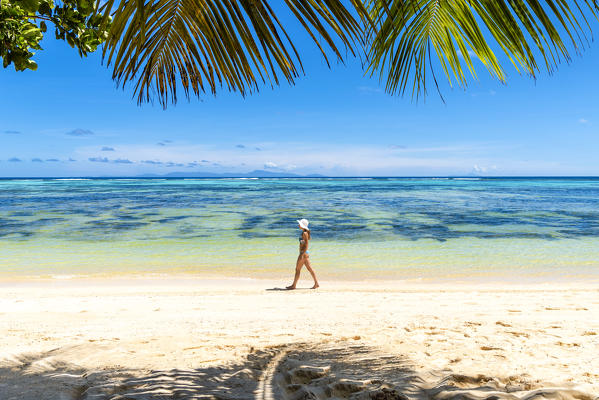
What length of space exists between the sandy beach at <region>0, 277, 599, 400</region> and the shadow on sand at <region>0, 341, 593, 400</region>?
0.01 meters

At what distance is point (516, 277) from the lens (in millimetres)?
9484

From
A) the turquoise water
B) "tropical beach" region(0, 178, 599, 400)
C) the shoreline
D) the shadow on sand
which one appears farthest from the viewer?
the turquoise water

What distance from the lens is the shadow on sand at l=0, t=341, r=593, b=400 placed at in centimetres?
271

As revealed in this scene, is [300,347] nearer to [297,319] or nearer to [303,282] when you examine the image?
[297,319]

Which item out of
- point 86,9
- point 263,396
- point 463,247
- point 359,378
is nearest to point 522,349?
point 359,378

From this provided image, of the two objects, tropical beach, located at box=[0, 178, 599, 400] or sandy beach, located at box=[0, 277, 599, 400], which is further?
tropical beach, located at box=[0, 178, 599, 400]

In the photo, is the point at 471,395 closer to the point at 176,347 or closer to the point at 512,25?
the point at 512,25

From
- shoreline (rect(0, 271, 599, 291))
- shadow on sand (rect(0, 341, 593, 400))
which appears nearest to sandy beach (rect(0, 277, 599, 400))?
shadow on sand (rect(0, 341, 593, 400))

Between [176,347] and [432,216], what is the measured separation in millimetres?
20849

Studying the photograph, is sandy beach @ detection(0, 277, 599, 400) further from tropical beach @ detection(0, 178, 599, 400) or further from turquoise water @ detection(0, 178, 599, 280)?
turquoise water @ detection(0, 178, 599, 280)

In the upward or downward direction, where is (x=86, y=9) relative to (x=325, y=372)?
upward

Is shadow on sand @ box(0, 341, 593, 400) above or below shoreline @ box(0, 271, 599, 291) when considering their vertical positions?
above

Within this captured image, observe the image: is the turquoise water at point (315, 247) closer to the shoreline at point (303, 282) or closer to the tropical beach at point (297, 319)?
the tropical beach at point (297, 319)

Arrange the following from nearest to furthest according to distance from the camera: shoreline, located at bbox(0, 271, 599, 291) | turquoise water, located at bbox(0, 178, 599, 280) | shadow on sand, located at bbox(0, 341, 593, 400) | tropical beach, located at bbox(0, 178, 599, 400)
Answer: shadow on sand, located at bbox(0, 341, 593, 400) < tropical beach, located at bbox(0, 178, 599, 400) < shoreline, located at bbox(0, 271, 599, 291) < turquoise water, located at bbox(0, 178, 599, 280)
